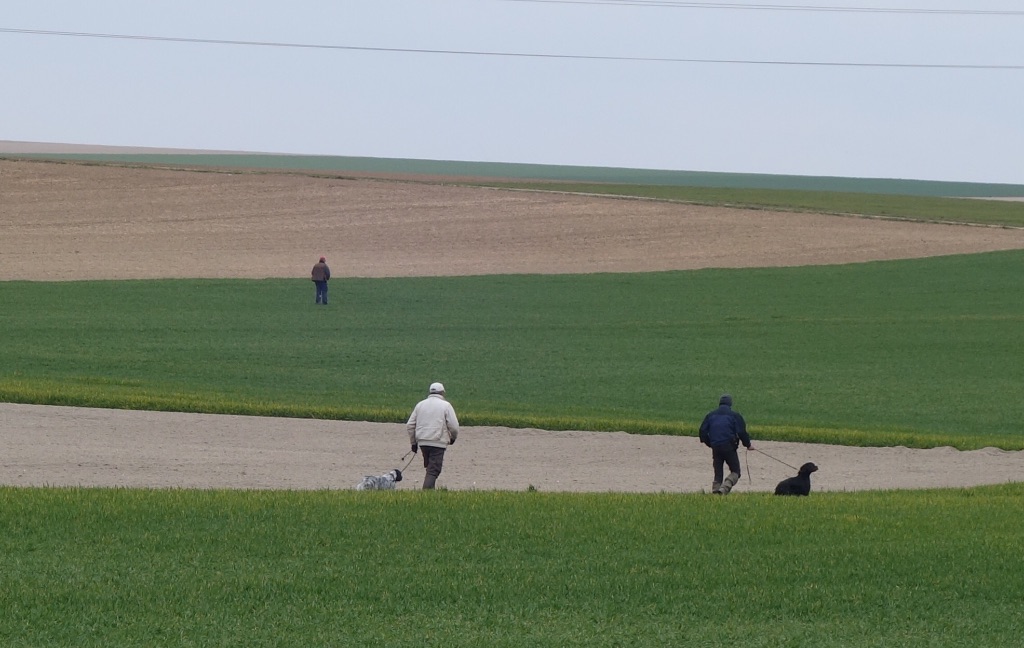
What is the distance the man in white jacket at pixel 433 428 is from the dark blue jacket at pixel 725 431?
11.0 feet

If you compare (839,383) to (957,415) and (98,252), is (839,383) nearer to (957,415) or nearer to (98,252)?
(957,415)

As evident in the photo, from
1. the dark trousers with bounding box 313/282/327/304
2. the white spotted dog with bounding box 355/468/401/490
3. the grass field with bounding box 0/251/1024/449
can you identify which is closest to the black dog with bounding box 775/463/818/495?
the white spotted dog with bounding box 355/468/401/490

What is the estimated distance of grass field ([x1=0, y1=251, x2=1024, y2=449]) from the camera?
24484 millimetres

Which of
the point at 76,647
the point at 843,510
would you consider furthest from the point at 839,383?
the point at 76,647

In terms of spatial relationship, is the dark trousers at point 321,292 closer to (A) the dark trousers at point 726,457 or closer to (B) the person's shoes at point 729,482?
(A) the dark trousers at point 726,457

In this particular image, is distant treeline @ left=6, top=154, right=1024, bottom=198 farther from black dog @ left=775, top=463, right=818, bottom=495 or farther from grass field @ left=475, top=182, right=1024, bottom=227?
black dog @ left=775, top=463, right=818, bottom=495

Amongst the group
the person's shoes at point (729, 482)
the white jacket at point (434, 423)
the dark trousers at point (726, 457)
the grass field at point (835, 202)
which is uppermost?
the grass field at point (835, 202)

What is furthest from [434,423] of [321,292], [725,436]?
[321,292]

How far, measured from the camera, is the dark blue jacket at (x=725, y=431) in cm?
1678

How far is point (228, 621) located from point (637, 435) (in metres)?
13.5

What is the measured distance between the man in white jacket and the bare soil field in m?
2.23

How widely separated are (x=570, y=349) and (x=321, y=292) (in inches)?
397

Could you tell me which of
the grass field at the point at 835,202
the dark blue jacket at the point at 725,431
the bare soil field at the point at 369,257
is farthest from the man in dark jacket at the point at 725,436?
the grass field at the point at 835,202

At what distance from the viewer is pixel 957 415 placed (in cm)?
2503
